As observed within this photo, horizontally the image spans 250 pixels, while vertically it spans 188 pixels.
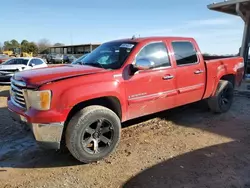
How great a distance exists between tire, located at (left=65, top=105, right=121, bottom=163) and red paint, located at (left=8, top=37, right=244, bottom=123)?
0.69 feet

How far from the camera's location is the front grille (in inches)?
154

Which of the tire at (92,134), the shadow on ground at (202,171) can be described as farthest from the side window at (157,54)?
the shadow on ground at (202,171)

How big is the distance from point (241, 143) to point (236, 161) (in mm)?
865

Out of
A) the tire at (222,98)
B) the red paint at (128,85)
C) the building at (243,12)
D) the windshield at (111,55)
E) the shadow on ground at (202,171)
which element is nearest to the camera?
the shadow on ground at (202,171)

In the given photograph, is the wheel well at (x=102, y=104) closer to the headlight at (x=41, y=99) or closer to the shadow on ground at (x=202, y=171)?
the headlight at (x=41, y=99)

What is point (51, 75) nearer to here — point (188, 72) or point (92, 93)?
point (92, 93)

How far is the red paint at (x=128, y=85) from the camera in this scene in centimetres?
369

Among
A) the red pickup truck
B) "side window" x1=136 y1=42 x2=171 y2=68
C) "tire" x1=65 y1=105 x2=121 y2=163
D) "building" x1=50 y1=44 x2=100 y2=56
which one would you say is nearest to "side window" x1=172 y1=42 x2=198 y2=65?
the red pickup truck

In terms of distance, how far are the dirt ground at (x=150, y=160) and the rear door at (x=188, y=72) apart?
28.5 inches

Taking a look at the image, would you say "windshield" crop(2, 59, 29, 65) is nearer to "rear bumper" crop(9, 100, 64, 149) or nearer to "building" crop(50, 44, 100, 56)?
"rear bumper" crop(9, 100, 64, 149)

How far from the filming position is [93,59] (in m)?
5.11

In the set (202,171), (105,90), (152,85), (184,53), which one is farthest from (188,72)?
(202,171)

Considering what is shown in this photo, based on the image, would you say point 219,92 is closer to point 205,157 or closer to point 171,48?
point 171,48

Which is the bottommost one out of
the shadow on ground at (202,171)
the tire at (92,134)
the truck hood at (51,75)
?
the shadow on ground at (202,171)
